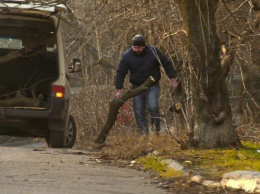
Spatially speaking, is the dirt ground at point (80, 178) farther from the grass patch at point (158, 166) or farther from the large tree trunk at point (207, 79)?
the large tree trunk at point (207, 79)

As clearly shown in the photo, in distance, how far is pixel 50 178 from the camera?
964 cm

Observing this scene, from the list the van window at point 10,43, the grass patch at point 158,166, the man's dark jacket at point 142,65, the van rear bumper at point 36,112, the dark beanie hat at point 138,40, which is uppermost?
the van window at point 10,43

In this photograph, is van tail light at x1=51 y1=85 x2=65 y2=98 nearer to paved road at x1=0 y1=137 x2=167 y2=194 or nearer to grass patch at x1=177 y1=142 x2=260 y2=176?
paved road at x1=0 y1=137 x2=167 y2=194

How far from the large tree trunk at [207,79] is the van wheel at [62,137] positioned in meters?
4.66

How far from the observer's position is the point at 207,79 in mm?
11664

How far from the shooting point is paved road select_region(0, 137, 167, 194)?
8859 millimetres

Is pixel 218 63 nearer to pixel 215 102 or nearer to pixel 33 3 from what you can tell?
pixel 215 102

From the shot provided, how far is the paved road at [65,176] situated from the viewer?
29.1 feet

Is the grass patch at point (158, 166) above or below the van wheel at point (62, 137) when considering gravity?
below

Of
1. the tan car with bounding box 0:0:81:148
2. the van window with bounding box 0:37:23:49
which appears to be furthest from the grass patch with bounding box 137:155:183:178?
the van window with bounding box 0:37:23:49

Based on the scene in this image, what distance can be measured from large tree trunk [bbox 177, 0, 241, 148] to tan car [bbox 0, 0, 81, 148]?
378cm

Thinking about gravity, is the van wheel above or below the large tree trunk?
below

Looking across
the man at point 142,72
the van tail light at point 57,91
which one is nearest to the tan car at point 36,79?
the van tail light at point 57,91

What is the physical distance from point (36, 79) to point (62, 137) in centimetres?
111
